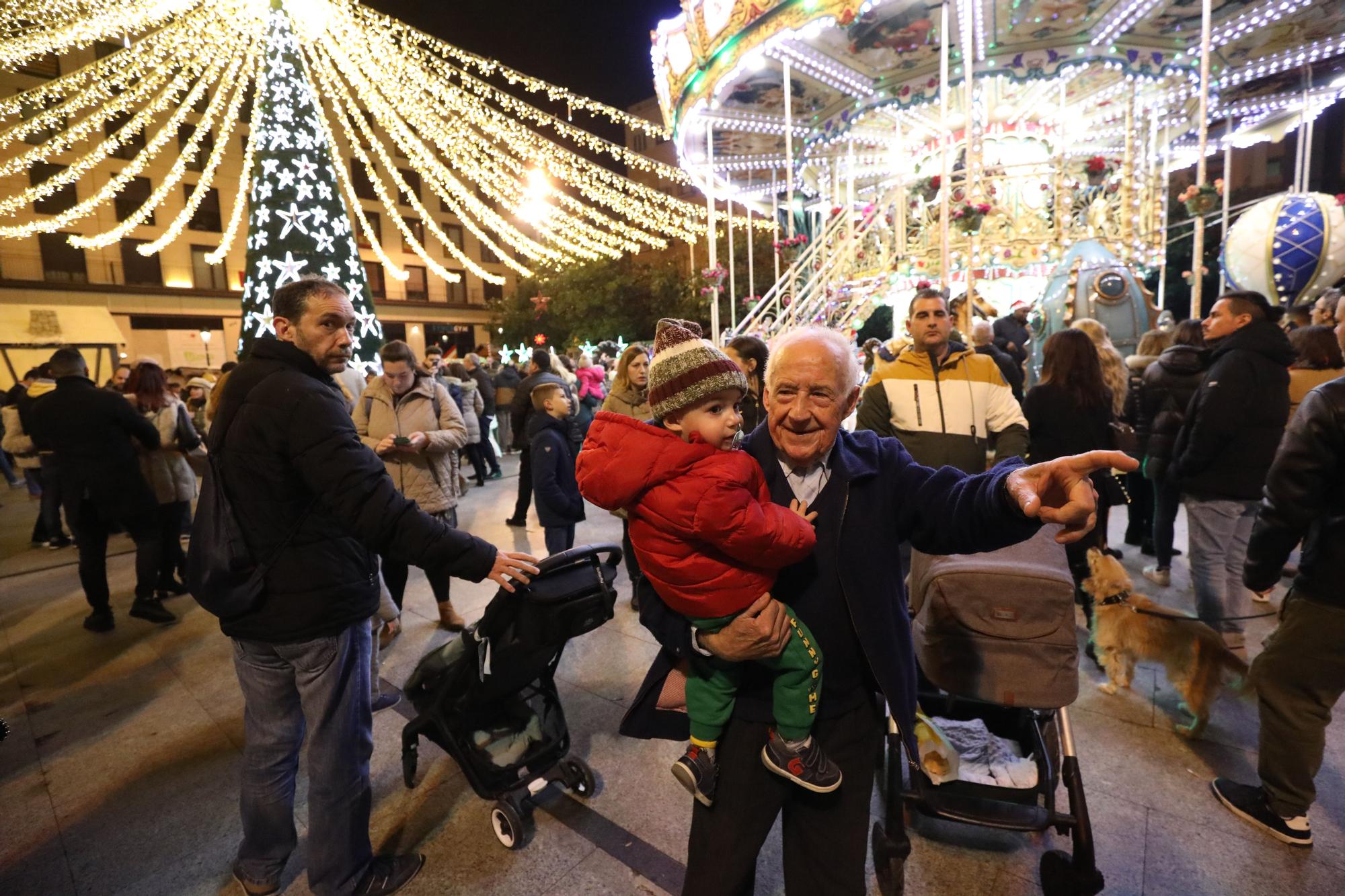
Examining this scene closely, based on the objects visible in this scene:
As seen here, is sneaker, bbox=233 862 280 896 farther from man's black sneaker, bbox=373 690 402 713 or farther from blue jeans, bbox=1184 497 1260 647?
blue jeans, bbox=1184 497 1260 647

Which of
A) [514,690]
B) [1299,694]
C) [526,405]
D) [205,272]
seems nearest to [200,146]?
[205,272]

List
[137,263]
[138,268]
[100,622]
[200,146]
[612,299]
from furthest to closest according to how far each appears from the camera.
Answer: [200,146]
[612,299]
[138,268]
[137,263]
[100,622]

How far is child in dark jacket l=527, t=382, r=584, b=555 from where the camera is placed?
15.8 feet

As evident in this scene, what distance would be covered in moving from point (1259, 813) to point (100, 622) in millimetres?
7179

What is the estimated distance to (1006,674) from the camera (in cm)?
203

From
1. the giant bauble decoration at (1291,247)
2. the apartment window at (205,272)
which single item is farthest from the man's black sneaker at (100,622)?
the apartment window at (205,272)

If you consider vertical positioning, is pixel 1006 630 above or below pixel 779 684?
below

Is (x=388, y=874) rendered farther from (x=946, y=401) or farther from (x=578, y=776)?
(x=946, y=401)

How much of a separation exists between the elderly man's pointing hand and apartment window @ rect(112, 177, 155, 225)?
111ft

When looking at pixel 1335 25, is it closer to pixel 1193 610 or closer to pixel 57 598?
pixel 1193 610

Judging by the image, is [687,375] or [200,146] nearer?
[687,375]

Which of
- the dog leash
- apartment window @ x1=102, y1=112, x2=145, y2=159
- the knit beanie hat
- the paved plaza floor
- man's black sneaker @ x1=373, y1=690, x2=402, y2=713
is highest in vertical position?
apartment window @ x1=102, y1=112, x2=145, y2=159

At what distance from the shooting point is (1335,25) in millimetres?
9023

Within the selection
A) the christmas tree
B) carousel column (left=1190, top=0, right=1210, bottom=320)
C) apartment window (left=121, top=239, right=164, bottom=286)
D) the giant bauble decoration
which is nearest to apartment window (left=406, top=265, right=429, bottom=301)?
apartment window (left=121, top=239, right=164, bottom=286)
